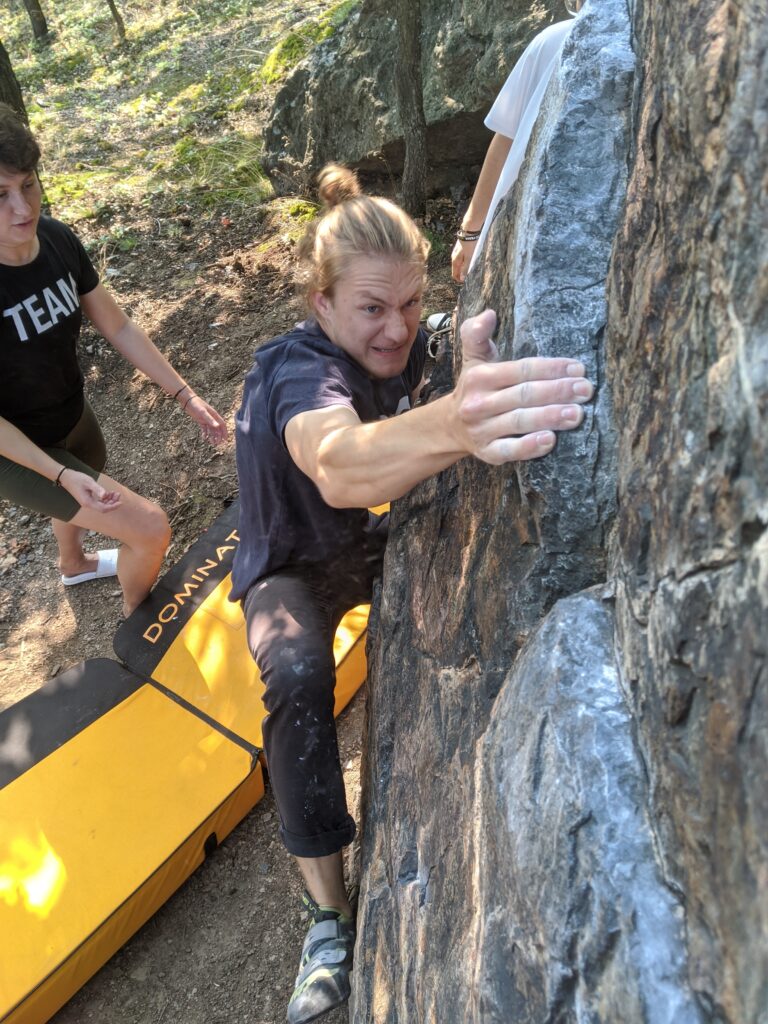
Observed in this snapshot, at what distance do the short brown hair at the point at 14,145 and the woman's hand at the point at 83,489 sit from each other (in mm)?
1170

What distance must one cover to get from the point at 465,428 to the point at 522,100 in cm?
165

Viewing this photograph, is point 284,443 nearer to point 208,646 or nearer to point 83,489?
point 83,489

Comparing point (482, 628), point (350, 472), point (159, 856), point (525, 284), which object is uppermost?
point (525, 284)

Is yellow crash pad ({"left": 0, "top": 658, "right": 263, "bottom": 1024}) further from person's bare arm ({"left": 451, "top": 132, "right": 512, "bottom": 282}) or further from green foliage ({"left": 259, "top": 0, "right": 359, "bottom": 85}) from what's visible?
green foliage ({"left": 259, "top": 0, "right": 359, "bottom": 85})

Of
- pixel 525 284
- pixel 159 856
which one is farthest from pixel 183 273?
pixel 525 284

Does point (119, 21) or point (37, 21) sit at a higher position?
point (37, 21)

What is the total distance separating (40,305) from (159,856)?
2.26m

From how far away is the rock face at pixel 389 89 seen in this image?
5.29 meters

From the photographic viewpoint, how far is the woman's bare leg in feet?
11.3

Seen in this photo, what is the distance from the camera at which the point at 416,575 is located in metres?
2.37

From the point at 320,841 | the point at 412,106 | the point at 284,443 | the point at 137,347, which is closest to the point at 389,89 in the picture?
the point at 412,106

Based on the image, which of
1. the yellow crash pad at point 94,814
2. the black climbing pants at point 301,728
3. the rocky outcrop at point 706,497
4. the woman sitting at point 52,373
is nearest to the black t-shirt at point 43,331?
the woman sitting at point 52,373

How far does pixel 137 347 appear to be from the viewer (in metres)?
3.75

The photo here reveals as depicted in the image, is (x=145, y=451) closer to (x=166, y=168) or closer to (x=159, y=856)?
(x=159, y=856)
